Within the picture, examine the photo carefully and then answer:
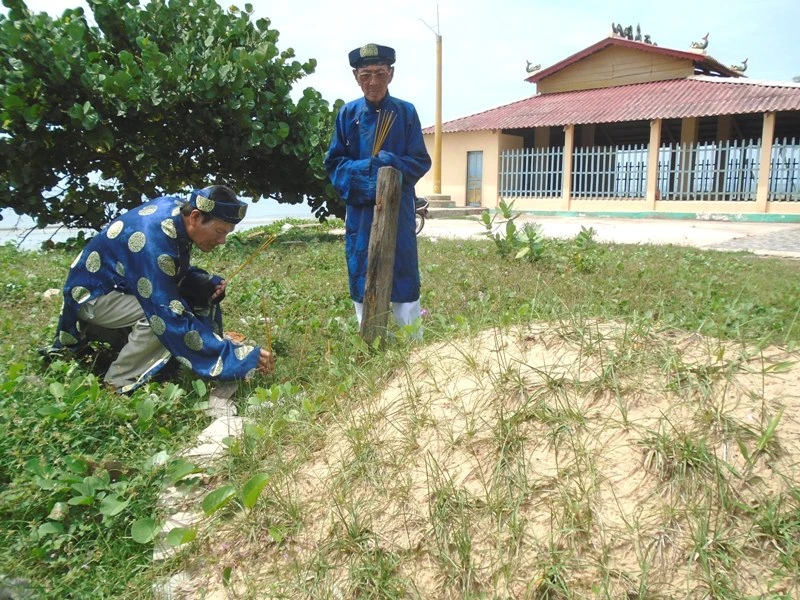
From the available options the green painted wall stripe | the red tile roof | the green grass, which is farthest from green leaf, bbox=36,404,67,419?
the red tile roof

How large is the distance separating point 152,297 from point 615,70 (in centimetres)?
1909

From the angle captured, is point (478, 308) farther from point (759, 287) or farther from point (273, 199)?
point (273, 199)

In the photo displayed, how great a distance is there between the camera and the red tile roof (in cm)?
1731

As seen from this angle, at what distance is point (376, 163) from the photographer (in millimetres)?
3375

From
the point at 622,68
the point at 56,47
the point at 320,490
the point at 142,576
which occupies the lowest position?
the point at 142,576

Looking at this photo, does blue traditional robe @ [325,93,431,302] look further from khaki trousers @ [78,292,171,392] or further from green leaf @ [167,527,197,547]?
green leaf @ [167,527,197,547]

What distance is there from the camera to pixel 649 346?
7.64 ft

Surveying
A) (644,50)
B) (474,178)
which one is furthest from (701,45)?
(474,178)

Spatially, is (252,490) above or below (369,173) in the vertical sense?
below

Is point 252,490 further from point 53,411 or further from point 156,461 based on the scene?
point 53,411

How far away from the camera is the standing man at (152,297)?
3.03 metres

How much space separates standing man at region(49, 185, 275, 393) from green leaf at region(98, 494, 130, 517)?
874mm

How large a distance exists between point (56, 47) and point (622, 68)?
16.5m

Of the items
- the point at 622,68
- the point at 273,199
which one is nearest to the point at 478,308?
the point at 273,199
